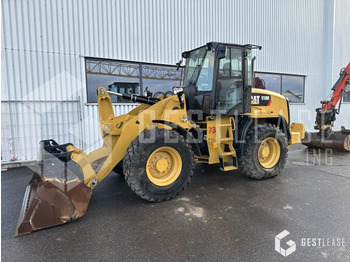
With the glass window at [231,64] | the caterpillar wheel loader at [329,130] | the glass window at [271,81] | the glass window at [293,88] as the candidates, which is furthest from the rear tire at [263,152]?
the glass window at [293,88]

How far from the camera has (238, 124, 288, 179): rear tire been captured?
4656 mm

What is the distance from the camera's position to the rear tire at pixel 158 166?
134 inches

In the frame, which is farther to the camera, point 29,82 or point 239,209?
point 29,82

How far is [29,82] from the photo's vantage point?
6.33 metres

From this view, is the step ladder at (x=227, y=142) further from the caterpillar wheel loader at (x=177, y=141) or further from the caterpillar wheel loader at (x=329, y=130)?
the caterpillar wheel loader at (x=329, y=130)

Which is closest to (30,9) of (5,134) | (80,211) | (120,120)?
(5,134)

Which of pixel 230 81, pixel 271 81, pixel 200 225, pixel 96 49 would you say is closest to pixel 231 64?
pixel 230 81

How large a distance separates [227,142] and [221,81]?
48.9 inches

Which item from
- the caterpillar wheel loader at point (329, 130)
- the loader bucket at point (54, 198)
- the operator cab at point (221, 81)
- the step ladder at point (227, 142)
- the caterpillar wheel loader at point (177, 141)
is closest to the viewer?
the loader bucket at point (54, 198)

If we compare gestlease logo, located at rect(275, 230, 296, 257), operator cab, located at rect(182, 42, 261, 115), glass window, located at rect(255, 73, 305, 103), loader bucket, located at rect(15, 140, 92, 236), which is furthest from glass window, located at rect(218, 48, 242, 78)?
glass window, located at rect(255, 73, 305, 103)

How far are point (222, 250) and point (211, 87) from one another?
283 cm

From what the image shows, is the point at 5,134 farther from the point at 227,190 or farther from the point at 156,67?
the point at 227,190

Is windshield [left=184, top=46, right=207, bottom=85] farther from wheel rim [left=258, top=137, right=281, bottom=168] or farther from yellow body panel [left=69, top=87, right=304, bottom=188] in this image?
wheel rim [left=258, top=137, right=281, bottom=168]

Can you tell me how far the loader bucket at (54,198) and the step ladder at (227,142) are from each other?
2615 millimetres
